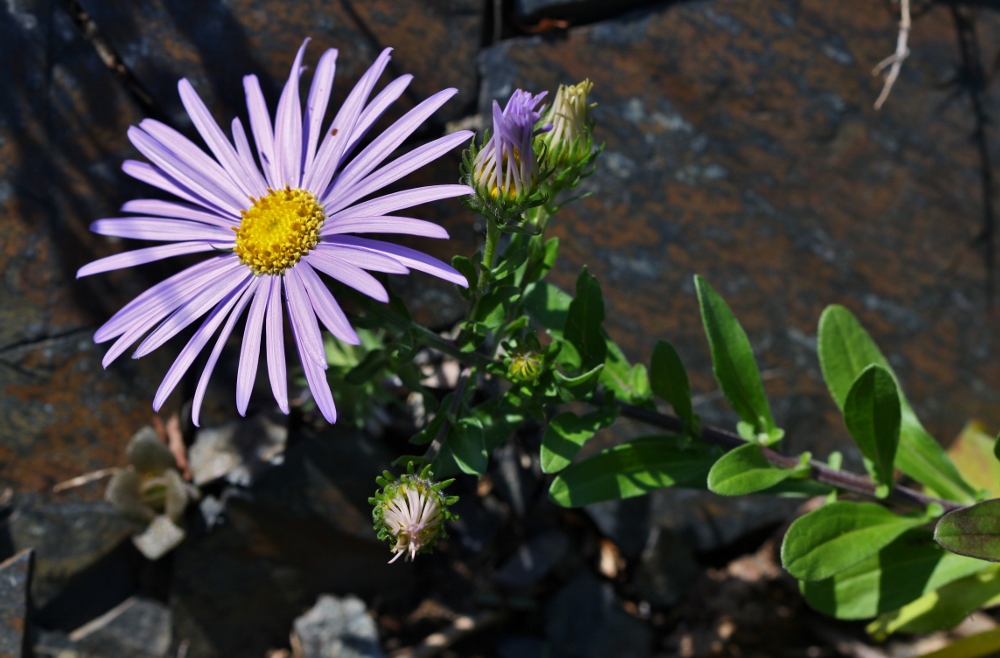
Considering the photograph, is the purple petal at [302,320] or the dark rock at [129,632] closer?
the purple petal at [302,320]

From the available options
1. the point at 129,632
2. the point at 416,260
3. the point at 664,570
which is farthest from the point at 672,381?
the point at 129,632

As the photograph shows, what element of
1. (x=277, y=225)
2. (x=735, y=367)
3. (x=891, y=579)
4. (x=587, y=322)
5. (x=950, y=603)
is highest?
(x=277, y=225)

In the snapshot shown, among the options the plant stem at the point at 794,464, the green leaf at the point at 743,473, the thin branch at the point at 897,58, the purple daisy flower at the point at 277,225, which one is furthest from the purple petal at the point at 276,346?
the thin branch at the point at 897,58

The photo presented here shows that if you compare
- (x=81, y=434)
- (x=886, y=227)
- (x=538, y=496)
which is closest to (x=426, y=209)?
(x=538, y=496)

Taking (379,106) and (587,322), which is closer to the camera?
(379,106)

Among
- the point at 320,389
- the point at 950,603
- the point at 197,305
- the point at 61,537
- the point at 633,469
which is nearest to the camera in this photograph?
the point at 320,389

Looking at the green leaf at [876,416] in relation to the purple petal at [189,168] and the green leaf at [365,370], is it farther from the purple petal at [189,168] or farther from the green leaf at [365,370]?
the purple petal at [189,168]

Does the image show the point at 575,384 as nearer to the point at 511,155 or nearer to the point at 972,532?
the point at 511,155
